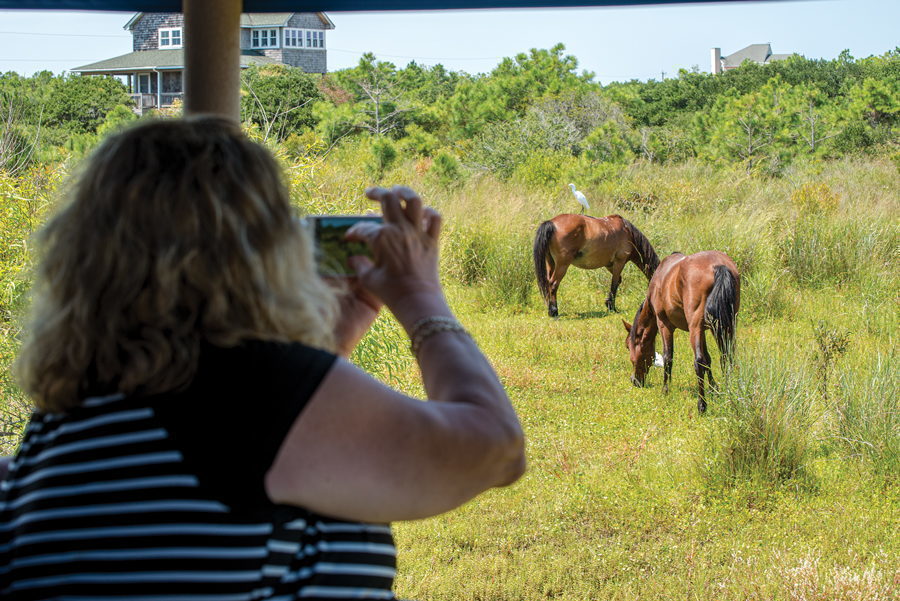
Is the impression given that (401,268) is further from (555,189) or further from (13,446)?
(555,189)

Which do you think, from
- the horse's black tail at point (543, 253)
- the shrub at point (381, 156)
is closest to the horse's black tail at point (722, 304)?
the horse's black tail at point (543, 253)

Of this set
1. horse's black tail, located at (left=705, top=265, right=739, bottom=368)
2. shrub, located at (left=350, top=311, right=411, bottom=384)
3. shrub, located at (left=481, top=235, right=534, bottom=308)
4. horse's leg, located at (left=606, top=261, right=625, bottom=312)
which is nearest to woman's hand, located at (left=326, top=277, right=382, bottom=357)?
shrub, located at (left=350, top=311, right=411, bottom=384)

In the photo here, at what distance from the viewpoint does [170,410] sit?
0.88m

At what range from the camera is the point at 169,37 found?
51.0 meters

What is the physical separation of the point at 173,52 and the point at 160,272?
47.3m

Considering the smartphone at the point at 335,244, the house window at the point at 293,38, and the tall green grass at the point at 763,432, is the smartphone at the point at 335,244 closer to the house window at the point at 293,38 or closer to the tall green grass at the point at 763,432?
the tall green grass at the point at 763,432

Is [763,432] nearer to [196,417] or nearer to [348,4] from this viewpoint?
[348,4]

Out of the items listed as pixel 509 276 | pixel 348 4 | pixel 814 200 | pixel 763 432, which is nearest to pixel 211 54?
pixel 348 4

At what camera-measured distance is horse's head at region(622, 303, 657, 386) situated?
21.7 feet

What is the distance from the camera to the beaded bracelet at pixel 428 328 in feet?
3.48

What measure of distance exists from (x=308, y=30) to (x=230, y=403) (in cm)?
6498

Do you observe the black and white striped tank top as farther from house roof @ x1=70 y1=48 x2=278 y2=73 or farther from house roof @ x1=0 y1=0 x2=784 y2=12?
house roof @ x1=70 y1=48 x2=278 y2=73

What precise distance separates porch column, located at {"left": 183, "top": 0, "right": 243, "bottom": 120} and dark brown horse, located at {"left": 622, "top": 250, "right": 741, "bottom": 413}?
4.38 metres

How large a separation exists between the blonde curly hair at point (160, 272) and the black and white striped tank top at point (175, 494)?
3 centimetres
